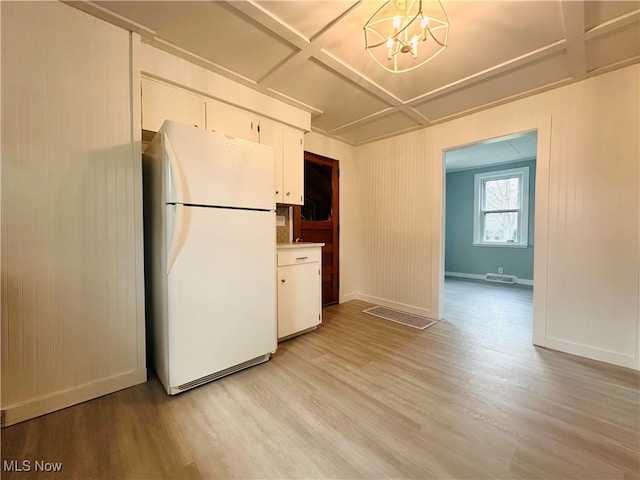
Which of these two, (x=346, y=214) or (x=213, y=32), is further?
(x=346, y=214)

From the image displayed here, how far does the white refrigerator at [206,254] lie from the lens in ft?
5.14

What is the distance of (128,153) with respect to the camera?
5.54 feet

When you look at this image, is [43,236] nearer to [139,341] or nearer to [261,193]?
[139,341]

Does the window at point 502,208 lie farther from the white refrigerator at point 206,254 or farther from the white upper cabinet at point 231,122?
the white refrigerator at point 206,254

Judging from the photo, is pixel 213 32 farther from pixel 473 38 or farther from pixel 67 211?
pixel 473 38

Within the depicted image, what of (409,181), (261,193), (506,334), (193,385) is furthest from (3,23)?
(506,334)

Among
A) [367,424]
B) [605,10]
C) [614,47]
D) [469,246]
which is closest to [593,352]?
[367,424]

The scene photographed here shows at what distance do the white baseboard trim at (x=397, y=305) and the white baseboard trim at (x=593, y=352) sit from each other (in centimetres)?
113

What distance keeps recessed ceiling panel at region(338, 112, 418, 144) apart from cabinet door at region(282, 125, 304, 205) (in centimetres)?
88

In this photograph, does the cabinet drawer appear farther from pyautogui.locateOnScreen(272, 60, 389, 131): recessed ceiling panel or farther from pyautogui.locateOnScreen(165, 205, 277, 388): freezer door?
pyautogui.locateOnScreen(272, 60, 389, 131): recessed ceiling panel

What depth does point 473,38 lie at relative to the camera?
1684mm

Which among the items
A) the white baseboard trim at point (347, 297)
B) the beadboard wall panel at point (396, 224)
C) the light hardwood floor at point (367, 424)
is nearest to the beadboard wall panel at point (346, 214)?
the white baseboard trim at point (347, 297)

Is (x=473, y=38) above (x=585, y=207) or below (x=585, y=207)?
above

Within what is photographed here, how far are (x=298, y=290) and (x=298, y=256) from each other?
13.3 inches
